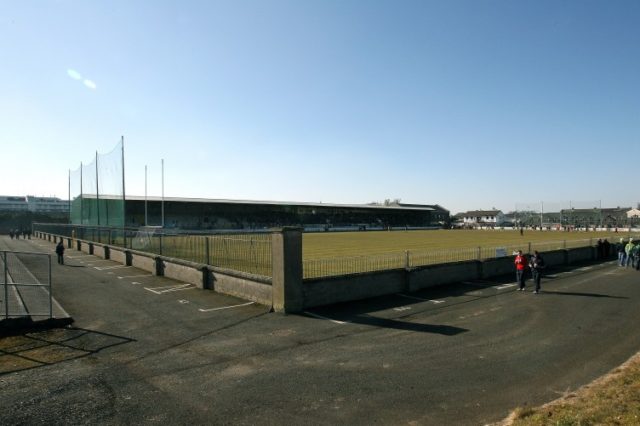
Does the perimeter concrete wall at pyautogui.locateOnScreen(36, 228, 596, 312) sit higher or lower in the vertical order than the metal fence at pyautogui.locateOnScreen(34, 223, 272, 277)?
lower

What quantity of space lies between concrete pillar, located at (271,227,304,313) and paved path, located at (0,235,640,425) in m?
0.55

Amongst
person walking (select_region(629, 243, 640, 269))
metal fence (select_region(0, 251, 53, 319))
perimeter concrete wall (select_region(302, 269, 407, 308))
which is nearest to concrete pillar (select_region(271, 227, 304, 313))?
perimeter concrete wall (select_region(302, 269, 407, 308))

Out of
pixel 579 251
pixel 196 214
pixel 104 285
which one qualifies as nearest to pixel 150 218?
pixel 196 214

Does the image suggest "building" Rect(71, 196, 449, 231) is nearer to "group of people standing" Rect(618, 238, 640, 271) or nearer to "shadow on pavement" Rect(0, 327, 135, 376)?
"shadow on pavement" Rect(0, 327, 135, 376)

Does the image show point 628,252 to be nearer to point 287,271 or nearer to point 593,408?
point 287,271

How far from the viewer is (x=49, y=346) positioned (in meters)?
9.41

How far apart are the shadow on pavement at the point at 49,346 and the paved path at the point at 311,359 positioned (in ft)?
0.14

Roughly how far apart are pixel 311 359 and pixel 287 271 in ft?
13.6

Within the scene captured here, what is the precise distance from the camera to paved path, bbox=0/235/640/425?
6.34 m

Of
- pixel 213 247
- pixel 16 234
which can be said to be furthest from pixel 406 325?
pixel 16 234

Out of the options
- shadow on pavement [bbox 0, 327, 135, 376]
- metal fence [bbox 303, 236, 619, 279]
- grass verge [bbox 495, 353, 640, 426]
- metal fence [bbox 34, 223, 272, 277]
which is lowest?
shadow on pavement [bbox 0, 327, 135, 376]

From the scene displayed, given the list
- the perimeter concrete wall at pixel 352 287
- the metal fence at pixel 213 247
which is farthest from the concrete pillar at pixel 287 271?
the metal fence at pixel 213 247

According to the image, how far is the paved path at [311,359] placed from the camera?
6.34m

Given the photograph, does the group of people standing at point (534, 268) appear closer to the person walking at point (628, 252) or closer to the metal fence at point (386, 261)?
the metal fence at point (386, 261)
